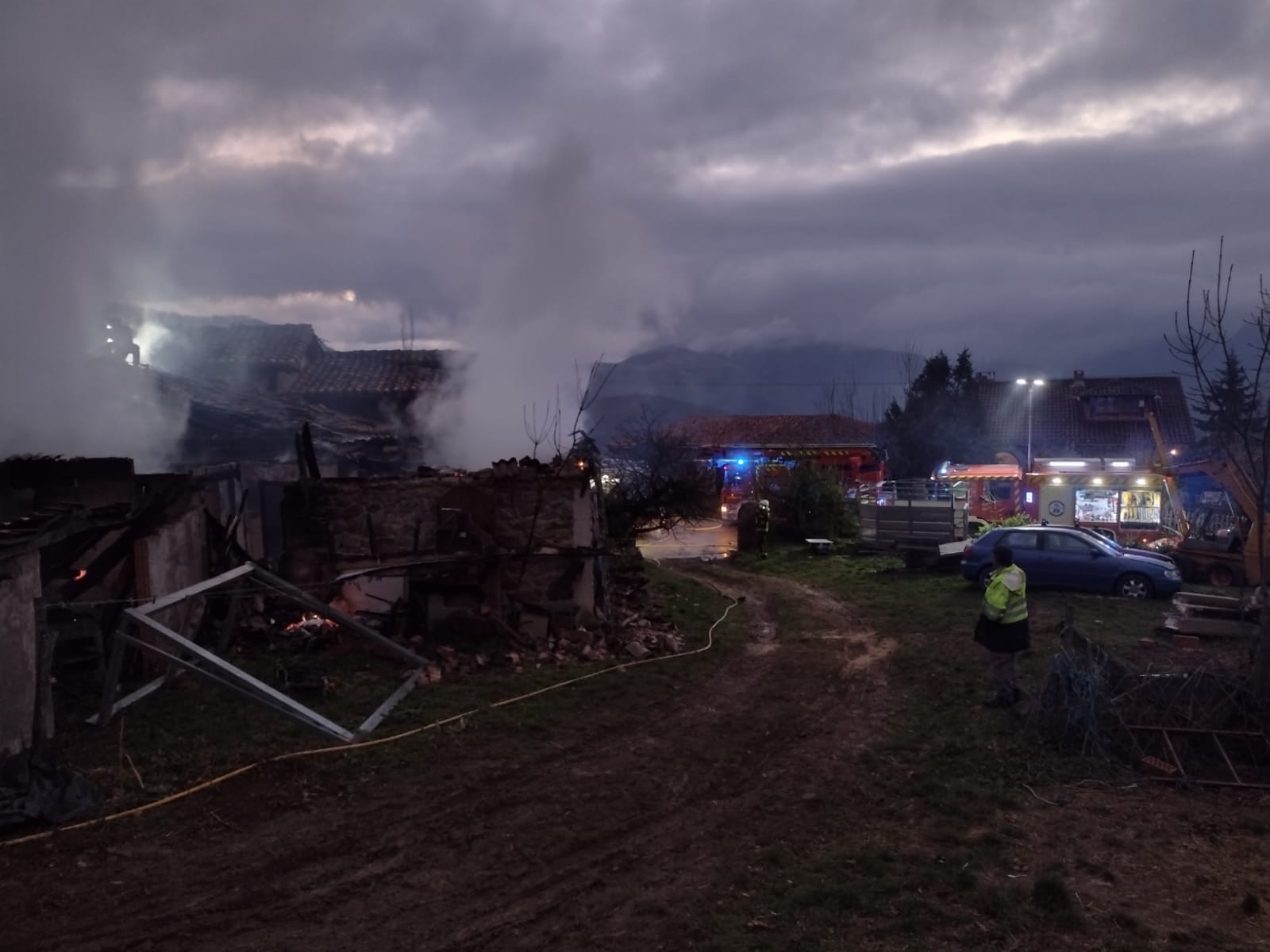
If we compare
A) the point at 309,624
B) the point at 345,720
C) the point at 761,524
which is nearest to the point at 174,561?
the point at 309,624

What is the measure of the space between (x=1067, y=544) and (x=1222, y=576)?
165 inches

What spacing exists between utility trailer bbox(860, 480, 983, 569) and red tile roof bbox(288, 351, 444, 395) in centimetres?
1177

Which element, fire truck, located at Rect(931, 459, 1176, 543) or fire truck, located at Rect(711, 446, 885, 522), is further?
fire truck, located at Rect(711, 446, 885, 522)

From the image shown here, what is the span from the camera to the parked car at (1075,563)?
58.7 feet

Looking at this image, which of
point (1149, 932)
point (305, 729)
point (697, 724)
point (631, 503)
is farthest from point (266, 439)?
point (1149, 932)

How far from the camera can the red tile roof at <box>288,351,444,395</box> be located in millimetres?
24953

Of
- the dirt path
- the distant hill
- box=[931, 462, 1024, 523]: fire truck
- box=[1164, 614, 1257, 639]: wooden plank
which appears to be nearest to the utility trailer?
box=[931, 462, 1024, 523]: fire truck

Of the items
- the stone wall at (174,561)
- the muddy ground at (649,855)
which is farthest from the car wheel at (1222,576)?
the stone wall at (174,561)

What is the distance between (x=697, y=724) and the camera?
Answer: 33.3 ft

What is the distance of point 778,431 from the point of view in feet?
152

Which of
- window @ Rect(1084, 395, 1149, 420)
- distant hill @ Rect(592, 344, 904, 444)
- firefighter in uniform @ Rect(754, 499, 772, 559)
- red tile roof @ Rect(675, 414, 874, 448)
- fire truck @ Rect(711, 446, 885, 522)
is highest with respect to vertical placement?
distant hill @ Rect(592, 344, 904, 444)

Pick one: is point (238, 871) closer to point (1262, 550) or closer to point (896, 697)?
point (896, 697)

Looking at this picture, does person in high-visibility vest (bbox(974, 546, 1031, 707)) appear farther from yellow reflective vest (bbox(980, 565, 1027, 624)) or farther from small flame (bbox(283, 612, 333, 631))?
small flame (bbox(283, 612, 333, 631))

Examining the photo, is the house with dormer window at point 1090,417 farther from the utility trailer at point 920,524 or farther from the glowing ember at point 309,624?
the glowing ember at point 309,624
